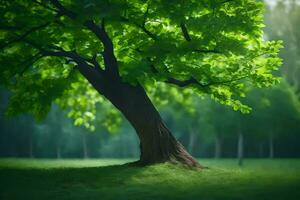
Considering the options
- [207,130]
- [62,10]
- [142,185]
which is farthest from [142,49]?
[207,130]

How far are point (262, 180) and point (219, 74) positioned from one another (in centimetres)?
513

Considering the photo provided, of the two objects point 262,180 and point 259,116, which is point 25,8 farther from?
point 259,116

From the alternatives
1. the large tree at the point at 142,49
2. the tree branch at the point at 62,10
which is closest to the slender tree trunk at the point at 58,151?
the large tree at the point at 142,49

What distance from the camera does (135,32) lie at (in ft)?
63.5

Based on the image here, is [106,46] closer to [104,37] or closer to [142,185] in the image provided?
[104,37]

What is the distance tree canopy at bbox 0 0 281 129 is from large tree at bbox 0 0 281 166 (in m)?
0.04

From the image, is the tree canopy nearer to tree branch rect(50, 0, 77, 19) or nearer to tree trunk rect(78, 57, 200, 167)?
tree branch rect(50, 0, 77, 19)

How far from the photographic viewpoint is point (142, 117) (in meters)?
21.6

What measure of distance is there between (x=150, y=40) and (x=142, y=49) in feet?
2.06

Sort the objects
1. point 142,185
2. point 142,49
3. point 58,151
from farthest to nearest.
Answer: point 58,151
point 142,49
point 142,185

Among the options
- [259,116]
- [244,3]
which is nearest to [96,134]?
[259,116]

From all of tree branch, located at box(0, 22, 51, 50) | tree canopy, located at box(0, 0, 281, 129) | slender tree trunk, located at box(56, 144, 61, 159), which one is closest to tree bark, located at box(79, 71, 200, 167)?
tree canopy, located at box(0, 0, 281, 129)

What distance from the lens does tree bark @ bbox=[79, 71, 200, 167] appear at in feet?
70.7

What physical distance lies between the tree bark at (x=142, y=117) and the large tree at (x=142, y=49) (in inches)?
1.9
